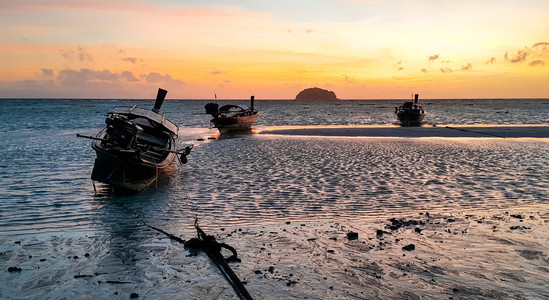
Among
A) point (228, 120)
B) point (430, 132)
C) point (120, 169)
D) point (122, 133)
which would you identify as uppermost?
point (122, 133)

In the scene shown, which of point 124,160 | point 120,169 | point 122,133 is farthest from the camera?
point 122,133

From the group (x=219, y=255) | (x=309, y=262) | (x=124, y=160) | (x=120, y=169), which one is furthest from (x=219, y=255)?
(x=124, y=160)

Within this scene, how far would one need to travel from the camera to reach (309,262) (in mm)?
7578

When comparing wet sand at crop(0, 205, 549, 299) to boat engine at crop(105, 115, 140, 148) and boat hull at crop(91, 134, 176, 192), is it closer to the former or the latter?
boat hull at crop(91, 134, 176, 192)

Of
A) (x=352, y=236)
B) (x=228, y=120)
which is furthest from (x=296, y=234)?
(x=228, y=120)

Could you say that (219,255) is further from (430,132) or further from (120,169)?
(430,132)

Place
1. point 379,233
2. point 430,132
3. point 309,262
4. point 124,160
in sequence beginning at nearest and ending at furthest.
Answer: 1. point 309,262
2. point 379,233
3. point 124,160
4. point 430,132

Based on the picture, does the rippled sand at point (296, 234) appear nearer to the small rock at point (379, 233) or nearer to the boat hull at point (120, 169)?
the small rock at point (379, 233)

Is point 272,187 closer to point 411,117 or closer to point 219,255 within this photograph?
point 219,255

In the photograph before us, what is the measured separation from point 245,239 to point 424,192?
740cm

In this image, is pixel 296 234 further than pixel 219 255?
Yes

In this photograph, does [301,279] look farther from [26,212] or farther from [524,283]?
[26,212]

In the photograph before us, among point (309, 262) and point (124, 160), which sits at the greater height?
point (124, 160)

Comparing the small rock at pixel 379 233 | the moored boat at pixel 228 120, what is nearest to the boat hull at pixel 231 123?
the moored boat at pixel 228 120
